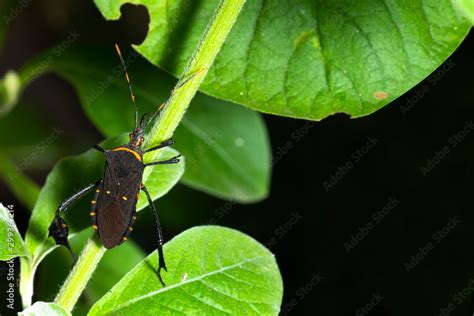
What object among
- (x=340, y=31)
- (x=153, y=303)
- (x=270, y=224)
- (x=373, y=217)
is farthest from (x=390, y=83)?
(x=270, y=224)

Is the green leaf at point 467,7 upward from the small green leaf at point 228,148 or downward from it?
upward

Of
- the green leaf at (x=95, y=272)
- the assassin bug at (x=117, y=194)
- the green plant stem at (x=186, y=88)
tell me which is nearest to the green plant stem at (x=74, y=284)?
the green plant stem at (x=186, y=88)

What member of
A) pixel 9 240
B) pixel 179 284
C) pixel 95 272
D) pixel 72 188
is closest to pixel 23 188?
pixel 95 272

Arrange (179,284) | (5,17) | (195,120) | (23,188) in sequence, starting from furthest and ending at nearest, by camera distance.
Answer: (5,17) < (23,188) < (195,120) < (179,284)

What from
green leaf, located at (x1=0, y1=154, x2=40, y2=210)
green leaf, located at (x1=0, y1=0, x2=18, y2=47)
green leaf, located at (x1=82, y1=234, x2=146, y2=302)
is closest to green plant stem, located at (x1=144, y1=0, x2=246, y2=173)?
green leaf, located at (x1=82, y1=234, x2=146, y2=302)

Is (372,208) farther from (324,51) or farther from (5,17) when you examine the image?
(5,17)

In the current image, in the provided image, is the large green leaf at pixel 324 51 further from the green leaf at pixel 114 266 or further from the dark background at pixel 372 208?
the dark background at pixel 372 208
